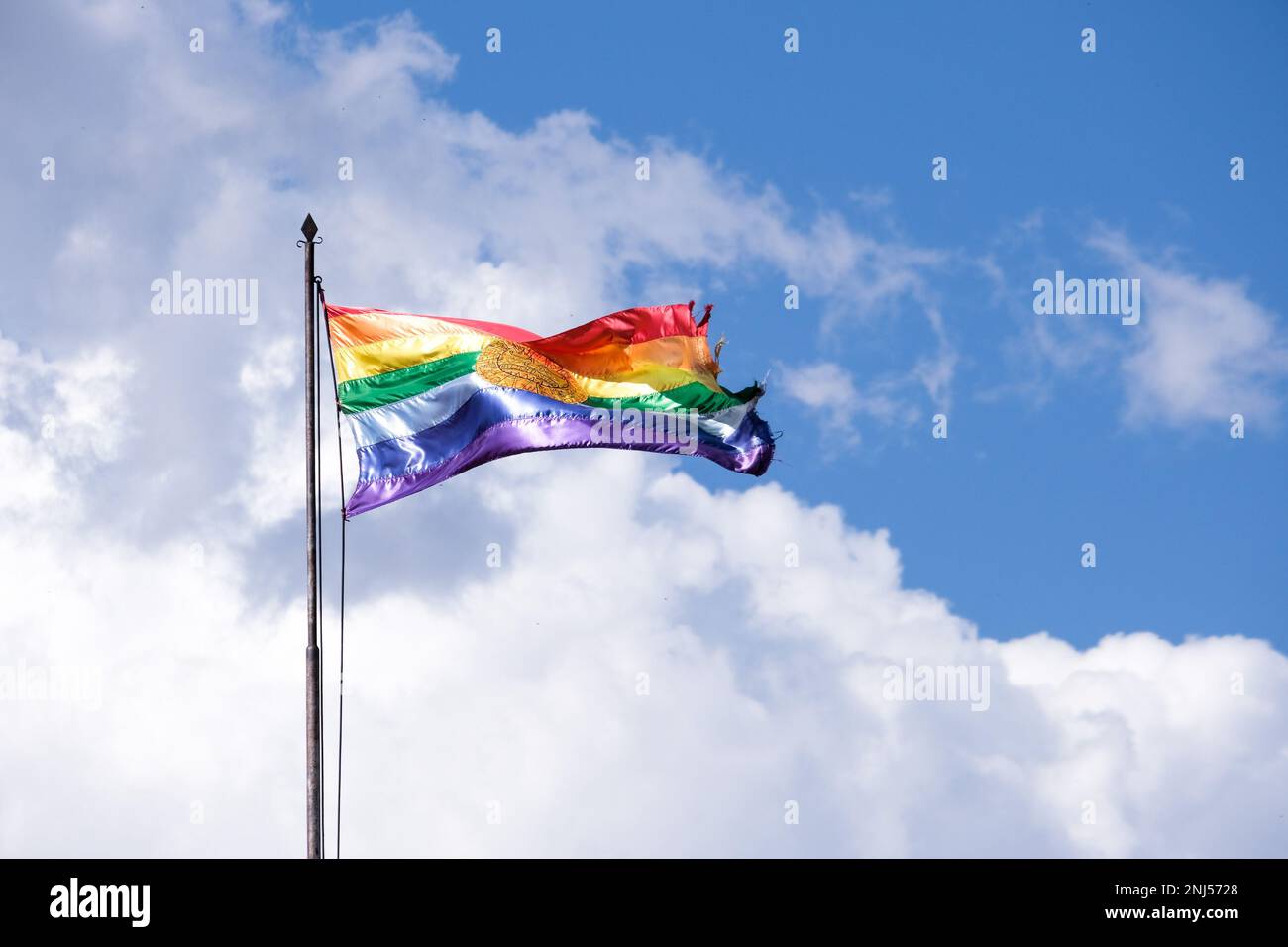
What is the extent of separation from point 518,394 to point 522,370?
55 cm

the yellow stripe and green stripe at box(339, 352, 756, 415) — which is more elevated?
the yellow stripe

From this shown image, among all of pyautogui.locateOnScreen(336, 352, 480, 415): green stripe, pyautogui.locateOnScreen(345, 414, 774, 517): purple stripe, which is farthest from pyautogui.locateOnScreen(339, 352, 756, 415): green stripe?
pyautogui.locateOnScreen(345, 414, 774, 517): purple stripe

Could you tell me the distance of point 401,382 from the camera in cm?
3234

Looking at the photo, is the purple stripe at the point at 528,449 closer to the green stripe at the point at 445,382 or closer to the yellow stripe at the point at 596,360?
the green stripe at the point at 445,382

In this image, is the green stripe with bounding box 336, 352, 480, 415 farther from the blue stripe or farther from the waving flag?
the blue stripe

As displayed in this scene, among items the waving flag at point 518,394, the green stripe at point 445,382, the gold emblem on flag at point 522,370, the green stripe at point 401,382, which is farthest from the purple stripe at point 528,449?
the green stripe at point 401,382

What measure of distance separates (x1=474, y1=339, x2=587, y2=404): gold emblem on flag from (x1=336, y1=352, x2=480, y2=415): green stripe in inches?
11.4

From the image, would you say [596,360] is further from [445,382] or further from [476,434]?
[445,382]

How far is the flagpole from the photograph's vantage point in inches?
1059
